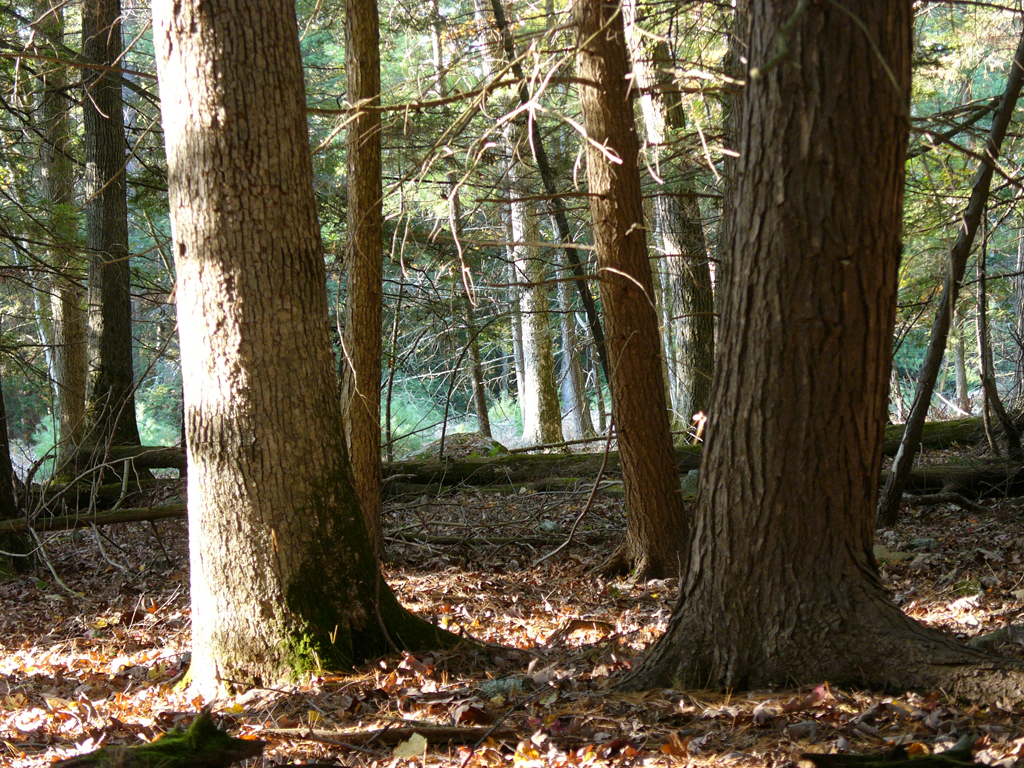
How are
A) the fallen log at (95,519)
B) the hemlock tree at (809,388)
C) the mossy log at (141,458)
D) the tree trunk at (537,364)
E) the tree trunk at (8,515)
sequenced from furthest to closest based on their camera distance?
1. the tree trunk at (537,364)
2. the mossy log at (141,458)
3. the tree trunk at (8,515)
4. the fallen log at (95,519)
5. the hemlock tree at (809,388)

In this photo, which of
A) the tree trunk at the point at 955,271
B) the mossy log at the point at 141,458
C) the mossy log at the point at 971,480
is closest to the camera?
the tree trunk at the point at 955,271

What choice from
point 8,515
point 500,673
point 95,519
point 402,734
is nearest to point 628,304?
point 500,673

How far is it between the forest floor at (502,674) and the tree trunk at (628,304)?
533 mm

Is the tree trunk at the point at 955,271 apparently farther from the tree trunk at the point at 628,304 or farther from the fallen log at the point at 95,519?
the fallen log at the point at 95,519

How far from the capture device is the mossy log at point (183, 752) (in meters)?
2.46

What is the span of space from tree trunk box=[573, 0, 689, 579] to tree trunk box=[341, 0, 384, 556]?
1.65 metres

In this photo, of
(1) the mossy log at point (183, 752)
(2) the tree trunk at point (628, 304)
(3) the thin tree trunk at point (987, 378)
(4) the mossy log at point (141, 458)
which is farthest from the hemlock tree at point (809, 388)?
(4) the mossy log at point (141, 458)

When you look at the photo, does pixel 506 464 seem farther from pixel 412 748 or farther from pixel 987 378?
pixel 412 748

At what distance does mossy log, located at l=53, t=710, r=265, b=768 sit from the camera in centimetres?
246

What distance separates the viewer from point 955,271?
532 centimetres

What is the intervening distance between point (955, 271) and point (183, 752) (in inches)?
216

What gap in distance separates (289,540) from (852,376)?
264cm

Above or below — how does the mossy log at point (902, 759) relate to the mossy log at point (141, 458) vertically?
below

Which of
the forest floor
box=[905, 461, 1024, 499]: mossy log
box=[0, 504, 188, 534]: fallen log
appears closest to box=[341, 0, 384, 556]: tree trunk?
the forest floor
